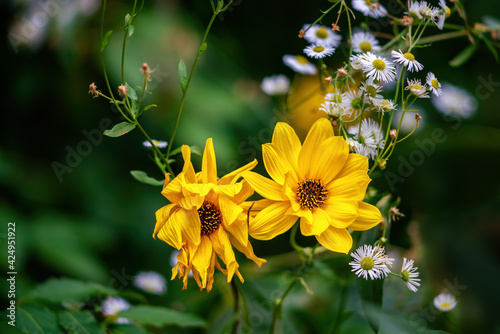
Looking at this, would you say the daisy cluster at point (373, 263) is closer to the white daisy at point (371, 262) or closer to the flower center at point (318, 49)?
the white daisy at point (371, 262)

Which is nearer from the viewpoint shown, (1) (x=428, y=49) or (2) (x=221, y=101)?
(1) (x=428, y=49)

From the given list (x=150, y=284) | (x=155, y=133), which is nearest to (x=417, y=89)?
(x=150, y=284)

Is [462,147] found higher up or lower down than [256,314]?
higher up

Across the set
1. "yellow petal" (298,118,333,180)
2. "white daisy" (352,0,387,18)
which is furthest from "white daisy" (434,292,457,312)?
"white daisy" (352,0,387,18)

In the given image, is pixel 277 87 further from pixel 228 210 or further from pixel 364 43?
pixel 228 210

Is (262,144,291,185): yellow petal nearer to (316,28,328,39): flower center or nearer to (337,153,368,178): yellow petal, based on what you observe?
(337,153,368,178): yellow petal

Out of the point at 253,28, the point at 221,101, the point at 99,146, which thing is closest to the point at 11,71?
the point at 99,146

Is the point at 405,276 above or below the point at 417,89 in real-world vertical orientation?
below

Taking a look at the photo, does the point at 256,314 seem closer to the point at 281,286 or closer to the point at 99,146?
the point at 281,286
